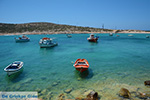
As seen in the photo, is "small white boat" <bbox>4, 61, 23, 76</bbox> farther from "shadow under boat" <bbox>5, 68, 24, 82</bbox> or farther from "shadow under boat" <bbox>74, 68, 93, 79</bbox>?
"shadow under boat" <bbox>74, 68, 93, 79</bbox>

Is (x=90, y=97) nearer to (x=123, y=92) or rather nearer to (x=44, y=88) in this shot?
(x=123, y=92)

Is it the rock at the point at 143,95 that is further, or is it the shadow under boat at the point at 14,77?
the shadow under boat at the point at 14,77

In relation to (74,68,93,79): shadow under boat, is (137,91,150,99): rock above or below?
below

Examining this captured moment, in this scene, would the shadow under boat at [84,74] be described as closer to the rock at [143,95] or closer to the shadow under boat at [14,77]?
the rock at [143,95]

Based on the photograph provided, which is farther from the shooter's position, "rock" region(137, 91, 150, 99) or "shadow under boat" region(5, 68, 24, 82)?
"shadow under boat" region(5, 68, 24, 82)

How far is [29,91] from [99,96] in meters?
7.84

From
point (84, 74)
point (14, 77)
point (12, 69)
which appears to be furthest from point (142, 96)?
point (12, 69)

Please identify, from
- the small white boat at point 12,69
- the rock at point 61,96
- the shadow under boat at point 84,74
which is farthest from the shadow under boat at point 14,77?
the shadow under boat at point 84,74

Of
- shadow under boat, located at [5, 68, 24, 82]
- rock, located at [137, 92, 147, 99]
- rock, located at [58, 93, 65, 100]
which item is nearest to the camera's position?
rock, located at [137, 92, 147, 99]

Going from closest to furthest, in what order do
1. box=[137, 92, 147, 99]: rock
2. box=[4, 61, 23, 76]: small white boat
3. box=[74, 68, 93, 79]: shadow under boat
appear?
box=[137, 92, 147, 99]: rock → box=[4, 61, 23, 76]: small white boat → box=[74, 68, 93, 79]: shadow under boat

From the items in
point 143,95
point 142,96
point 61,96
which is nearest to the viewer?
point 142,96

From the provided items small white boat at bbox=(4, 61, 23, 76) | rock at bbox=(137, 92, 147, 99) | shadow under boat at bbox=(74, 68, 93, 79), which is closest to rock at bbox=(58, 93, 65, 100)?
shadow under boat at bbox=(74, 68, 93, 79)

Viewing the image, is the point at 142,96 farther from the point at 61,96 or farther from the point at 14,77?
the point at 14,77

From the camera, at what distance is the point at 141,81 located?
13.1 m
